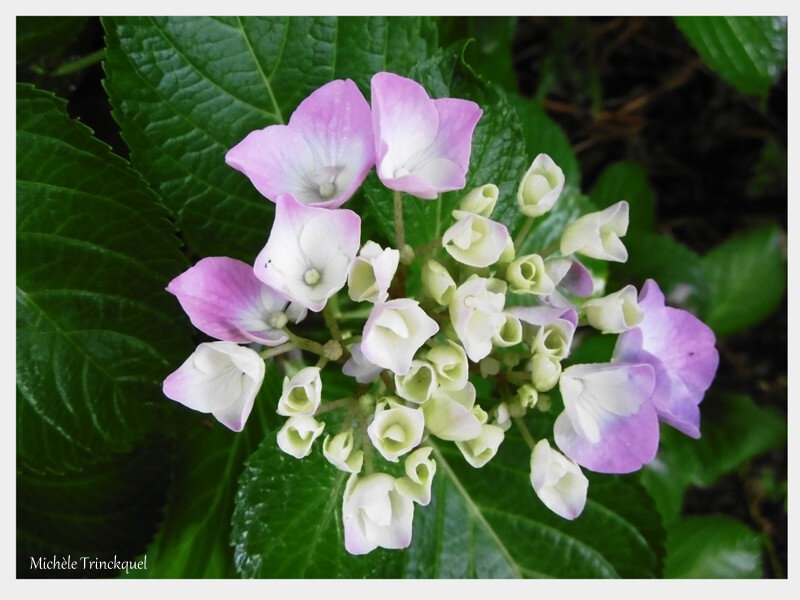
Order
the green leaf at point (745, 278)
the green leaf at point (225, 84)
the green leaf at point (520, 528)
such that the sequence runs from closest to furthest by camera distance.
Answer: the green leaf at point (225, 84)
the green leaf at point (520, 528)
the green leaf at point (745, 278)

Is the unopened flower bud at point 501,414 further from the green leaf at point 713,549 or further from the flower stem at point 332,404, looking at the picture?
the green leaf at point 713,549

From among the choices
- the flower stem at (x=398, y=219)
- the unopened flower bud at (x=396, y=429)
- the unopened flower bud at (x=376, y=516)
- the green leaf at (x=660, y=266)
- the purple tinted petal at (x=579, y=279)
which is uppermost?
the flower stem at (x=398, y=219)

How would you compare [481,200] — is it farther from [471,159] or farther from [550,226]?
[550,226]

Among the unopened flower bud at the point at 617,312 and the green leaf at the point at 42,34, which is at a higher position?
the green leaf at the point at 42,34

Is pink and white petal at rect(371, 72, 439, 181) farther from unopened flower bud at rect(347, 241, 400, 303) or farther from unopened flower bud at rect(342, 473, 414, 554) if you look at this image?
unopened flower bud at rect(342, 473, 414, 554)

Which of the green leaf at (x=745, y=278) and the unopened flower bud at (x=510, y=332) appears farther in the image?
the green leaf at (x=745, y=278)

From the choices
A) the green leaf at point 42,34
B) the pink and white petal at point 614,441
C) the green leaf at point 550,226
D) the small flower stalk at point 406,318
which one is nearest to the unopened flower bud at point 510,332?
the small flower stalk at point 406,318

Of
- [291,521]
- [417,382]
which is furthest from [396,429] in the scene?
[291,521]
